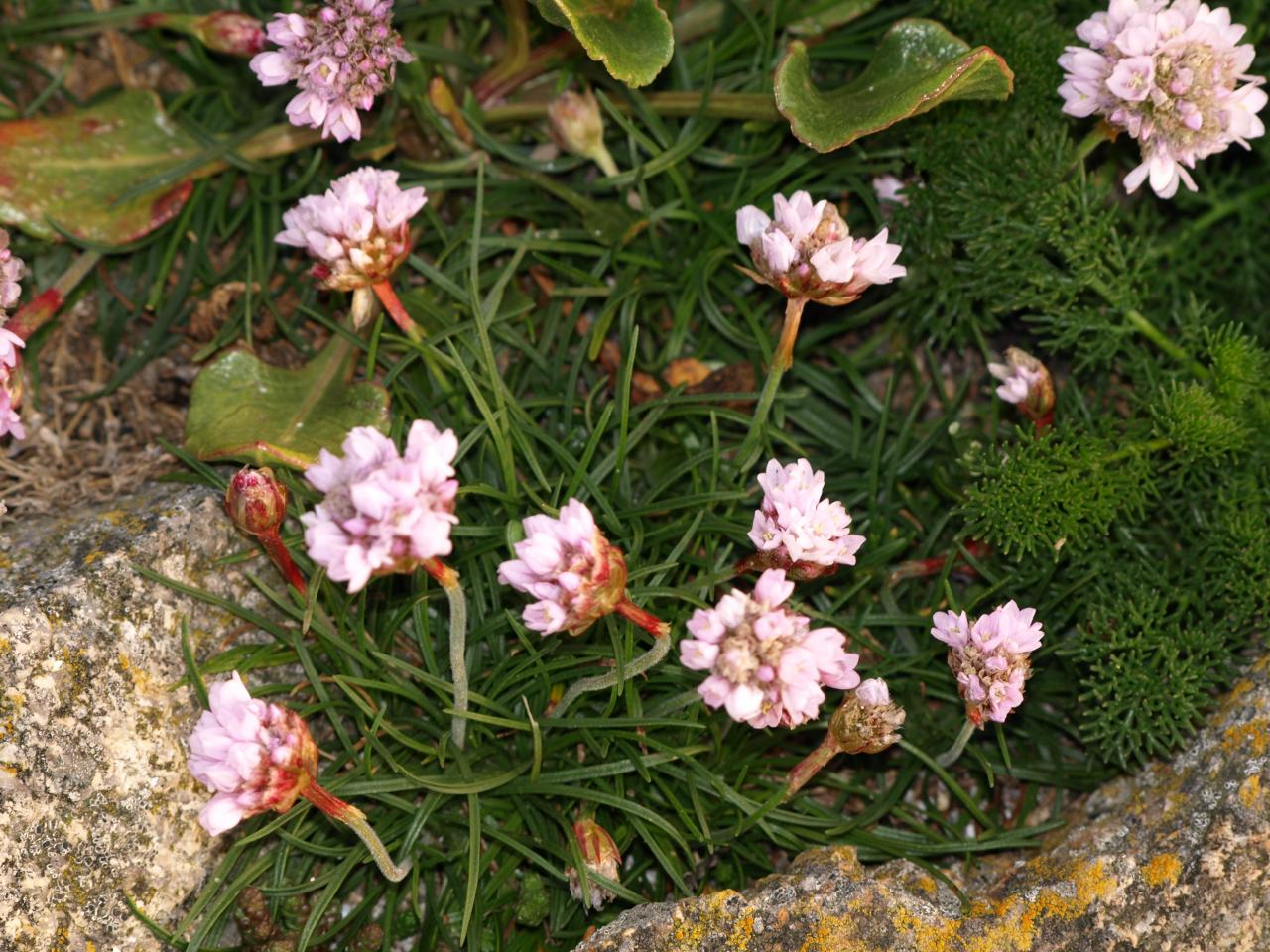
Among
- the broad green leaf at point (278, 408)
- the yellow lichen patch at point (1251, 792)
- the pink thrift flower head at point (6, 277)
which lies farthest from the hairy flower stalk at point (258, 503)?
the yellow lichen patch at point (1251, 792)

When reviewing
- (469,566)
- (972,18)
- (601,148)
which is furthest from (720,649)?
(972,18)

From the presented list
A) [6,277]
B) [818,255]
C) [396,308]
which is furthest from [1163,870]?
[6,277]

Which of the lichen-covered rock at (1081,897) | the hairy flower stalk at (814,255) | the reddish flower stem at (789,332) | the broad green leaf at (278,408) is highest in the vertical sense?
the hairy flower stalk at (814,255)

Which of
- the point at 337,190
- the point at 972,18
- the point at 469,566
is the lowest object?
the point at 469,566

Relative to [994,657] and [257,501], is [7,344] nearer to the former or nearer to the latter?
[257,501]

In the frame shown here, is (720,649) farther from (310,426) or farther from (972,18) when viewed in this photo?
(972,18)

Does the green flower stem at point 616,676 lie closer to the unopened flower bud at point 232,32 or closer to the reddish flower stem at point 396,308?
the reddish flower stem at point 396,308
